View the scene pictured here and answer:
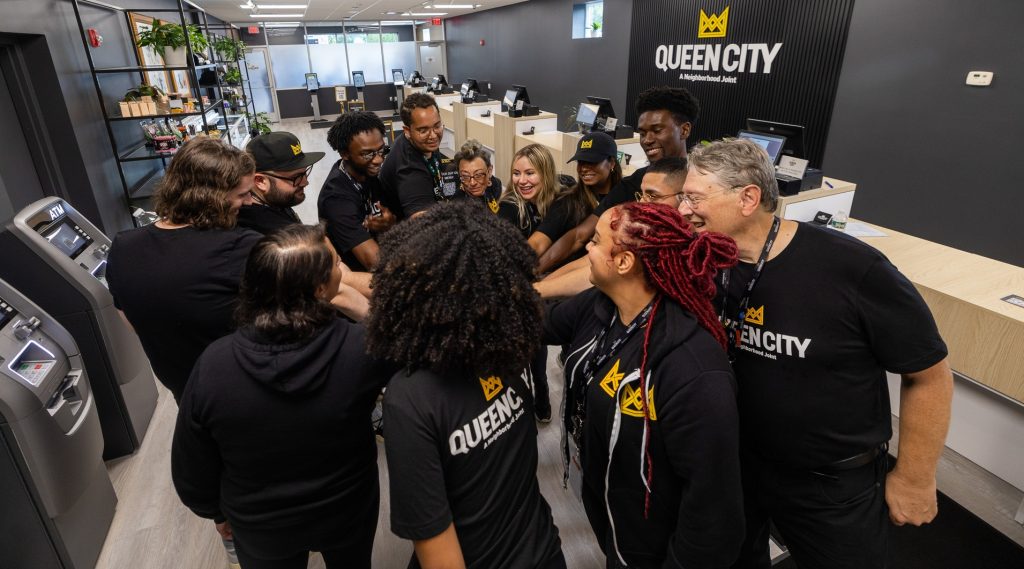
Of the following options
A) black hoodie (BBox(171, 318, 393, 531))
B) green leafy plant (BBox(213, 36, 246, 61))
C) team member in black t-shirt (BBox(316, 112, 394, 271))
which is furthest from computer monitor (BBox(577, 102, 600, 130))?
green leafy plant (BBox(213, 36, 246, 61))

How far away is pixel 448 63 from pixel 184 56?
1349cm

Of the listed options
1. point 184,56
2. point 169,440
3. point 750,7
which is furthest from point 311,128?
point 169,440

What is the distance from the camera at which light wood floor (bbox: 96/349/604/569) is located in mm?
2078

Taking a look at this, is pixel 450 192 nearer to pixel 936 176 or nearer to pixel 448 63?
pixel 936 176

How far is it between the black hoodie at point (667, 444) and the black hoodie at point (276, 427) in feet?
1.73

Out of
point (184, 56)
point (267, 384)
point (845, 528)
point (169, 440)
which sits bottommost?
point (169, 440)

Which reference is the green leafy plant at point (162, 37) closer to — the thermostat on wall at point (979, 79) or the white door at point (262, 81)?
the thermostat on wall at point (979, 79)

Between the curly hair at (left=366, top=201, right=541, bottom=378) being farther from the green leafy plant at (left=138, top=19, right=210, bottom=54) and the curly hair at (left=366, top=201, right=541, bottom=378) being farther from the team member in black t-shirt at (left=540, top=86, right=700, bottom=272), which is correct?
the green leafy plant at (left=138, top=19, right=210, bottom=54)

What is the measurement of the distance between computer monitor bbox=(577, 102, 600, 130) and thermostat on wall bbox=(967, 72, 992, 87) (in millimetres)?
3231

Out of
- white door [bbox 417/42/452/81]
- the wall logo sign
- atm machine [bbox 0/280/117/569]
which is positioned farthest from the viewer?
white door [bbox 417/42/452/81]

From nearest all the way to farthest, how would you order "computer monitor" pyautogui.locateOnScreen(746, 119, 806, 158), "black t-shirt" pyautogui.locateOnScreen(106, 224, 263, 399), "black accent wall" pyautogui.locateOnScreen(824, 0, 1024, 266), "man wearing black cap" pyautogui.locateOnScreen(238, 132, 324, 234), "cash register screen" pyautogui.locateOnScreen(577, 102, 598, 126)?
1. "black t-shirt" pyautogui.locateOnScreen(106, 224, 263, 399)
2. "man wearing black cap" pyautogui.locateOnScreen(238, 132, 324, 234)
3. "computer monitor" pyautogui.locateOnScreen(746, 119, 806, 158)
4. "black accent wall" pyautogui.locateOnScreen(824, 0, 1024, 266)
5. "cash register screen" pyautogui.locateOnScreen(577, 102, 598, 126)

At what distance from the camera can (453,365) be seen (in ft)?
3.06

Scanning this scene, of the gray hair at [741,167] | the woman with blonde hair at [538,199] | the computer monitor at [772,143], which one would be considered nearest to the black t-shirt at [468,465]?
the gray hair at [741,167]

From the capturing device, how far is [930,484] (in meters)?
1.31
